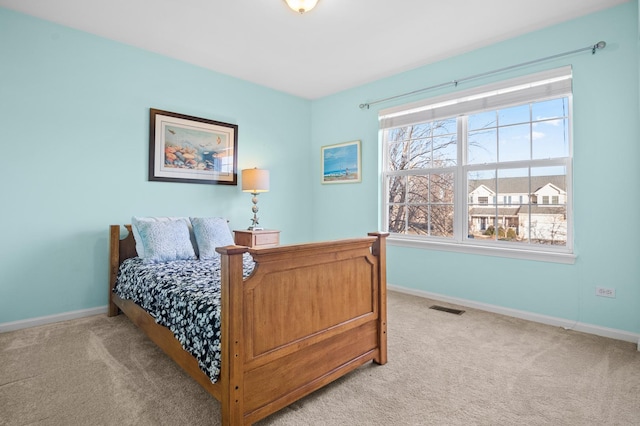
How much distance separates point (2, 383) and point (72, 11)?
279 centimetres

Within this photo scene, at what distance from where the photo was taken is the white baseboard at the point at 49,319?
8.84ft

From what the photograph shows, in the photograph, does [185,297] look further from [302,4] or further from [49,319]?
[302,4]

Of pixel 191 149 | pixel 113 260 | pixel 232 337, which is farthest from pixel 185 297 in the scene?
pixel 191 149

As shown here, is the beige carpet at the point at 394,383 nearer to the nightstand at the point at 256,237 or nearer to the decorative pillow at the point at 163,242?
the decorative pillow at the point at 163,242

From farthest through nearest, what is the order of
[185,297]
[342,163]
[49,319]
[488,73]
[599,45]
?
[342,163]
[488,73]
[49,319]
[599,45]
[185,297]

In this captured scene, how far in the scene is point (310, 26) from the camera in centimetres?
292

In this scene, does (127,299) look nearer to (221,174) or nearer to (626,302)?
(221,174)

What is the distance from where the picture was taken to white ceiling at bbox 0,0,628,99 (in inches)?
103

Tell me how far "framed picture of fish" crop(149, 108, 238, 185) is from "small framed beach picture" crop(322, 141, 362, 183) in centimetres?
133

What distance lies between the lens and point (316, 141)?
4.94m

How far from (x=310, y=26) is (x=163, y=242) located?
2.32m

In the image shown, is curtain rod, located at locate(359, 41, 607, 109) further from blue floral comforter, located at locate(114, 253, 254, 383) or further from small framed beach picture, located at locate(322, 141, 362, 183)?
blue floral comforter, located at locate(114, 253, 254, 383)

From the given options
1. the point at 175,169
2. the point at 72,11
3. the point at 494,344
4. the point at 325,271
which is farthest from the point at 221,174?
the point at 494,344

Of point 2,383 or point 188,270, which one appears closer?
point 2,383
